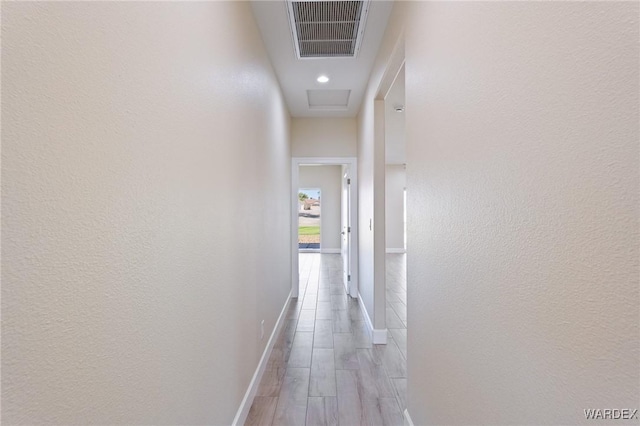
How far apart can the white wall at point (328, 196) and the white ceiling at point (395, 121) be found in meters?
1.96

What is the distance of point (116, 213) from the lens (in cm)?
74

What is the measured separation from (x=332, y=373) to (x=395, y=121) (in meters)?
3.84

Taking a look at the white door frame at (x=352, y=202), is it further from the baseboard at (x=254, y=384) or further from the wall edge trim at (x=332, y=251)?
the wall edge trim at (x=332, y=251)

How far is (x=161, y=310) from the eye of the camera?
958mm

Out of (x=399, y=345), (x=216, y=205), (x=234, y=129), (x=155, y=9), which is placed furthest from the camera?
(x=399, y=345)

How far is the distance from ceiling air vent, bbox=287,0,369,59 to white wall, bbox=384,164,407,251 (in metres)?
7.21

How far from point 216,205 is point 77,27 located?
0.87 meters

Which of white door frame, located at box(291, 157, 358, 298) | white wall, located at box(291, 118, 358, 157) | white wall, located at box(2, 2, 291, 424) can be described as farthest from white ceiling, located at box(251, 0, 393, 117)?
white wall, located at box(2, 2, 291, 424)

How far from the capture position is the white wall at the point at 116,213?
53cm

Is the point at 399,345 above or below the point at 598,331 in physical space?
below

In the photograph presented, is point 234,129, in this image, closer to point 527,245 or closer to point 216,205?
point 216,205

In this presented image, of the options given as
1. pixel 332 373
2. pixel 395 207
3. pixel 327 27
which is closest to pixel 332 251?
pixel 395 207

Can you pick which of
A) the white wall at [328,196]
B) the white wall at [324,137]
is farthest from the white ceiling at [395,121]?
the white wall at [328,196]

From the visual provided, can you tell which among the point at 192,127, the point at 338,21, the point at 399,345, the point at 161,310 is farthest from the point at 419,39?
the point at 399,345
